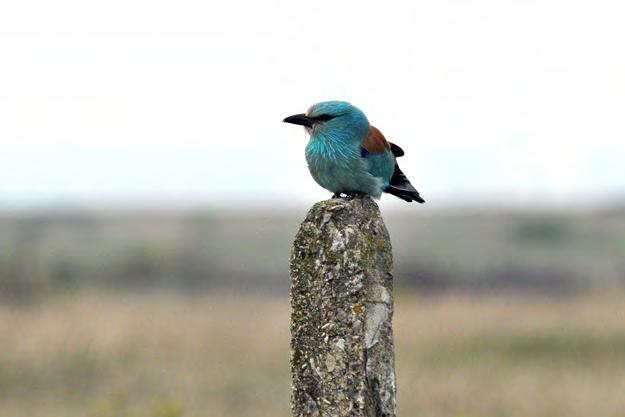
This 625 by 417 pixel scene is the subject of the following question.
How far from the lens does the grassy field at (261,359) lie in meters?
11.5

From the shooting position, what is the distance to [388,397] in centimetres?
467

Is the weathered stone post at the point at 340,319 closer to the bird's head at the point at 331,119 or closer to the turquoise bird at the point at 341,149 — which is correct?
the turquoise bird at the point at 341,149

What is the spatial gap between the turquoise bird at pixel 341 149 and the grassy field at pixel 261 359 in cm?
337

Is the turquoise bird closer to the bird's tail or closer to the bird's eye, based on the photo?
the bird's eye

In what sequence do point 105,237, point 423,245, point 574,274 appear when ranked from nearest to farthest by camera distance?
point 574,274
point 423,245
point 105,237

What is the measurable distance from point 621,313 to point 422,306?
8.99ft

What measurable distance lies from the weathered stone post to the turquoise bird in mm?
682

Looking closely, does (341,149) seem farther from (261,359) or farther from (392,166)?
(261,359)

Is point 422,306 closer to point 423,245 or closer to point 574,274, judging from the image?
point 574,274

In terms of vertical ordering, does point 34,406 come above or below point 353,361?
below

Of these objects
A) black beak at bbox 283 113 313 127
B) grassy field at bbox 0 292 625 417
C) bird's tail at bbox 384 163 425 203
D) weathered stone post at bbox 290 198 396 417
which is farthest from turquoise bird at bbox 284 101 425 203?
grassy field at bbox 0 292 625 417

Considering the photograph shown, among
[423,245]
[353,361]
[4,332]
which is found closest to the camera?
[353,361]

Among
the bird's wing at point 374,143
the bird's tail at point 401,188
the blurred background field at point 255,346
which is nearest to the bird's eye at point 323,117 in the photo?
the bird's wing at point 374,143

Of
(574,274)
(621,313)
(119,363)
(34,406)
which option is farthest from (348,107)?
(574,274)
